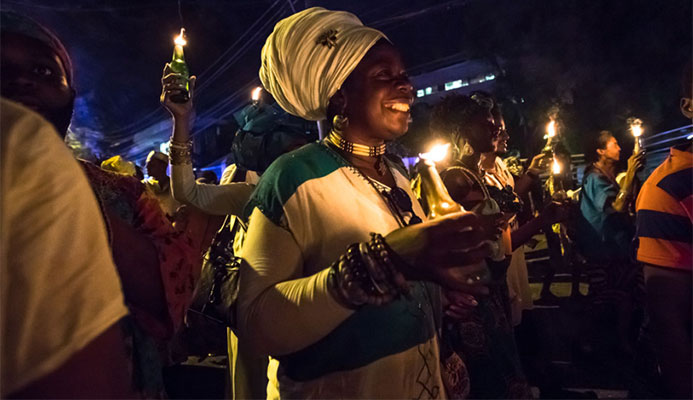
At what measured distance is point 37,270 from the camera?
28.3 inches

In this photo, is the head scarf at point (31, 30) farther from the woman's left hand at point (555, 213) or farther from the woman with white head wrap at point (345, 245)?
the woman's left hand at point (555, 213)

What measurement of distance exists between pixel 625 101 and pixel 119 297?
456 inches

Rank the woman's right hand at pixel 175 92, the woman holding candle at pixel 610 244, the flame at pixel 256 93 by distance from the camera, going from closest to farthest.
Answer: the woman's right hand at pixel 175 92
the flame at pixel 256 93
the woman holding candle at pixel 610 244

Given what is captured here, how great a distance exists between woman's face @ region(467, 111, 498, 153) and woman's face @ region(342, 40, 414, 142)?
2.07 metres

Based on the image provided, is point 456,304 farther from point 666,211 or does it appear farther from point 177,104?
point 177,104

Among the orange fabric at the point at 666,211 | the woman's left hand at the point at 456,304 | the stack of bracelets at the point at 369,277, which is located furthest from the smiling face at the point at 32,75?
the orange fabric at the point at 666,211

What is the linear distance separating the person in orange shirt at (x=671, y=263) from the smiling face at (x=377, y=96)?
1610 millimetres

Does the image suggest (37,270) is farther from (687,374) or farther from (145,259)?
(687,374)

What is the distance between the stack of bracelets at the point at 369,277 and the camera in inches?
52.0

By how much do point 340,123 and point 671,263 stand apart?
1.91m

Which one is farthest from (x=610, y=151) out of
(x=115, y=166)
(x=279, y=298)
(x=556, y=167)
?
(x=115, y=166)

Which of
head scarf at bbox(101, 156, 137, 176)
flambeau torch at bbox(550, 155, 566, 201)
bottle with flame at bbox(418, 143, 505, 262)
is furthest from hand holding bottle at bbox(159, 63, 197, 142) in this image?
flambeau torch at bbox(550, 155, 566, 201)

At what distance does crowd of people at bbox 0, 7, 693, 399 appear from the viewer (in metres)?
0.74

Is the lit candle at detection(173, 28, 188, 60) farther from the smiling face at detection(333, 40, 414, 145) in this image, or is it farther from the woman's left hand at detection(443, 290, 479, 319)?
the woman's left hand at detection(443, 290, 479, 319)
